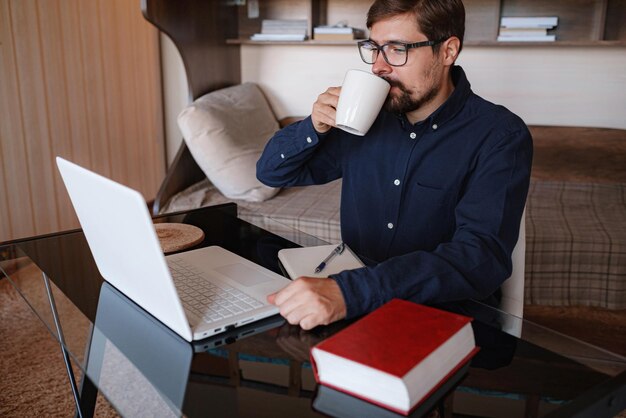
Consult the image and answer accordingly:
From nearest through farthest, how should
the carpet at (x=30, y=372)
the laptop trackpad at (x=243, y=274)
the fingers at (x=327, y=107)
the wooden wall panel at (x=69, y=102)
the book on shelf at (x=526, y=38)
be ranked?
the laptop trackpad at (x=243, y=274)
the fingers at (x=327, y=107)
the carpet at (x=30, y=372)
the book on shelf at (x=526, y=38)
the wooden wall panel at (x=69, y=102)

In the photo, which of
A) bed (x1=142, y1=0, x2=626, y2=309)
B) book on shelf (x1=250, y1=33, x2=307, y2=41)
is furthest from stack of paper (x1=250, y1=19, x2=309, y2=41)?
bed (x1=142, y1=0, x2=626, y2=309)

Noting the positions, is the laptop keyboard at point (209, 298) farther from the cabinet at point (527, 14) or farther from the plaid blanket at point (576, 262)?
the cabinet at point (527, 14)

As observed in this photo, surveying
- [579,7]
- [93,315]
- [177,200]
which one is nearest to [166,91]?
[177,200]

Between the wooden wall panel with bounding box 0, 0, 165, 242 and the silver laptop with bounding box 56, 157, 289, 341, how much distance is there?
173 cm

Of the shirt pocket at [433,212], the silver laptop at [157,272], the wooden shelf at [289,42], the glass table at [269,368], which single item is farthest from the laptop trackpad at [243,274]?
the wooden shelf at [289,42]

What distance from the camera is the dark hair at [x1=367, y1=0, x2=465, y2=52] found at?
116 centimetres

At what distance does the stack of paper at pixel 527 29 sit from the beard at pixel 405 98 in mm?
1295

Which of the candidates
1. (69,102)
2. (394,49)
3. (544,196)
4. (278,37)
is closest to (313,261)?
(394,49)

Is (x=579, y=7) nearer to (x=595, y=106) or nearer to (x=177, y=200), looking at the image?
(x=595, y=106)

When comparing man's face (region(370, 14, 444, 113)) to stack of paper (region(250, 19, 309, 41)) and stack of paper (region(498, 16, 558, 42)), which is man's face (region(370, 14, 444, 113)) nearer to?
stack of paper (region(498, 16, 558, 42))

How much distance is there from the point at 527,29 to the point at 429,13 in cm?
136

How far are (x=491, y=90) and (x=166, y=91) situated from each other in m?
1.59

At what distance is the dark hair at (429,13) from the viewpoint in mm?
1164

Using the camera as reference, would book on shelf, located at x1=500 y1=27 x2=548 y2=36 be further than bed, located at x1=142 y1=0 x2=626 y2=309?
Yes
